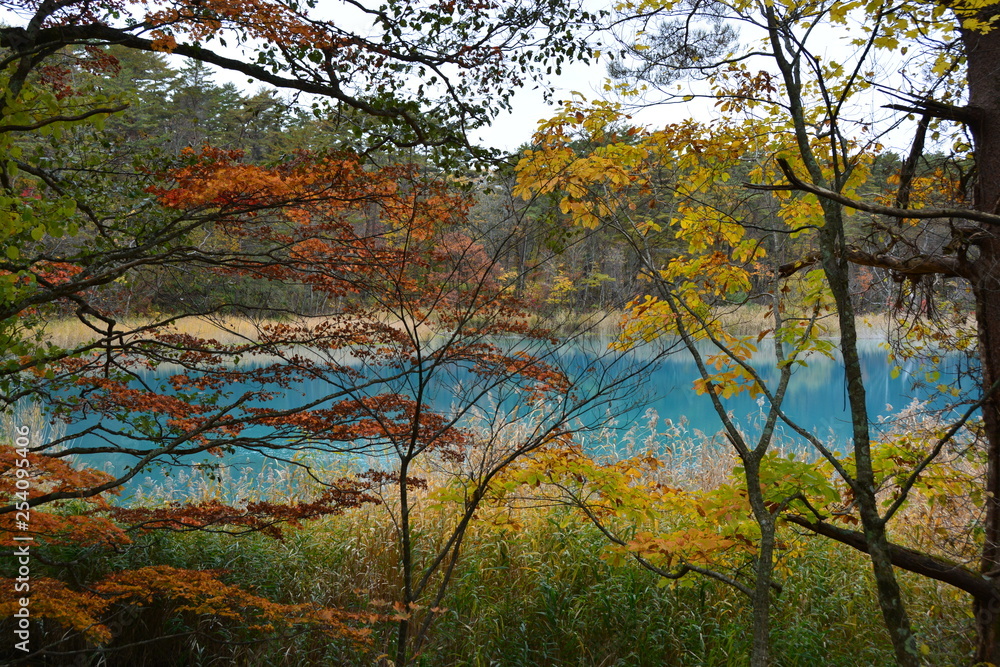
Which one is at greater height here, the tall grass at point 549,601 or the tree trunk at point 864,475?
the tree trunk at point 864,475

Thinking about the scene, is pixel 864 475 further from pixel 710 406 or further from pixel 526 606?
pixel 710 406

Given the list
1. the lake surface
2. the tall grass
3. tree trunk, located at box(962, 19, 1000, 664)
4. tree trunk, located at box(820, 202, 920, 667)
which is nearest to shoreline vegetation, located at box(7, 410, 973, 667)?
the tall grass

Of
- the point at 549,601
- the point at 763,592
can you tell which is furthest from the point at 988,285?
the point at 549,601

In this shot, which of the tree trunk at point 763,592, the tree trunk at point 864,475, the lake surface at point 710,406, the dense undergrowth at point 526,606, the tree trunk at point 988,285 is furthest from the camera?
the lake surface at point 710,406

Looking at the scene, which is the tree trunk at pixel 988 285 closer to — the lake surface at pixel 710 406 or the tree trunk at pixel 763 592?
the tree trunk at pixel 763 592

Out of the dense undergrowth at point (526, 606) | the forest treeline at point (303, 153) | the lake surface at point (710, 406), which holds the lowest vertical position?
the lake surface at point (710, 406)

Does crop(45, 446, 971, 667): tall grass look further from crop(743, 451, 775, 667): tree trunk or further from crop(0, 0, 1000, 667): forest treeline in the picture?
crop(743, 451, 775, 667): tree trunk

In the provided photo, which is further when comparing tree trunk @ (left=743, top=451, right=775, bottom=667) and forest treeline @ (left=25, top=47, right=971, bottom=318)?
forest treeline @ (left=25, top=47, right=971, bottom=318)

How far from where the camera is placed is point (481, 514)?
525cm

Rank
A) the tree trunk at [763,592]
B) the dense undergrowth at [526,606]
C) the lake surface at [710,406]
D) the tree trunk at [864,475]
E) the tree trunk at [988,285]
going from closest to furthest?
1. the tree trunk at [864,475]
2. the tree trunk at [763,592]
3. the tree trunk at [988,285]
4. the dense undergrowth at [526,606]
5. the lake surface at [710,406]

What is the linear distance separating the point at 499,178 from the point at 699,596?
3.08 metres

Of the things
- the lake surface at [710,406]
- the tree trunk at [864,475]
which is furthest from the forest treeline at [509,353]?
the lake surface at [710,406]

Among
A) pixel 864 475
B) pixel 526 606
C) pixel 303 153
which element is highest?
pixel 303 153

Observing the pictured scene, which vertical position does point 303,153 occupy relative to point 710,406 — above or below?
above
